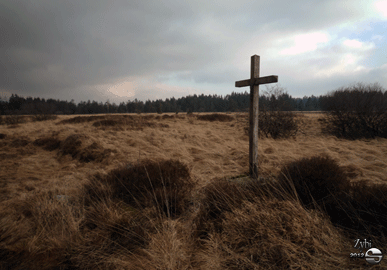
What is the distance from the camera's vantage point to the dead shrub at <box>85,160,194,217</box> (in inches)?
125

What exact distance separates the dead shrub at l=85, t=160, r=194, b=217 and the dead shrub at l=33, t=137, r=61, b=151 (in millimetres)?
5636

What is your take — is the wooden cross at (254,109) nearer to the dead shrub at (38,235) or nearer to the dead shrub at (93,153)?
the dead shrub at (38,235)

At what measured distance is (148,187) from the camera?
3627mm

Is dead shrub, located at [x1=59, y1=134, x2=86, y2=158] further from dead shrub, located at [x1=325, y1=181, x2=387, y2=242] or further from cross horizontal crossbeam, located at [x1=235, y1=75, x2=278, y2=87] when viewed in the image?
dead shrub, located at [x1=325, y1=181, x2=387, y2=242]

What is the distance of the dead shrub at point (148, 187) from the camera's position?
318cm

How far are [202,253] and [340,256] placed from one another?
52.3 inches

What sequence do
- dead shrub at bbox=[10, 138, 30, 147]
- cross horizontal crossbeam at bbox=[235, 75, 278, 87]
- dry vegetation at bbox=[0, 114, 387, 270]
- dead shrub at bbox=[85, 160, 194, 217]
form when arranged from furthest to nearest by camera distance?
dead shrub at bbox=[10, 138, 30, 147]
cross horizontal crossbeam at bbox=[235, 75, 278, 87]
dead shrub at bbox=[85, 160, 194, 217]
dry vegetation at bbox=[0, 114, 387, 270]

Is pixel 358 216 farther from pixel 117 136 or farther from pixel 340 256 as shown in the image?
pixel 117 136

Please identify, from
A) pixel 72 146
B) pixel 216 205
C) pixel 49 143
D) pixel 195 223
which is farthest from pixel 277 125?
pixel 49 143

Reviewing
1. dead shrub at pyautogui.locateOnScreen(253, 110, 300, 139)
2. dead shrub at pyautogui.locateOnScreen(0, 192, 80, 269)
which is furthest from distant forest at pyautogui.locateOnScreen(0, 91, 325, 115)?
dead shrub at pyautogui.locateOnScreen(0, 192, 80, 269)

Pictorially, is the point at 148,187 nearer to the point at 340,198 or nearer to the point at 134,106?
the point at 340,198

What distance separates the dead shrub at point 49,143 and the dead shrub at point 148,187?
5636 mm

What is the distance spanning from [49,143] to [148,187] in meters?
7.42

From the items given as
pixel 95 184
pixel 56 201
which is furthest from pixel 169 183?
pixel 56 201
